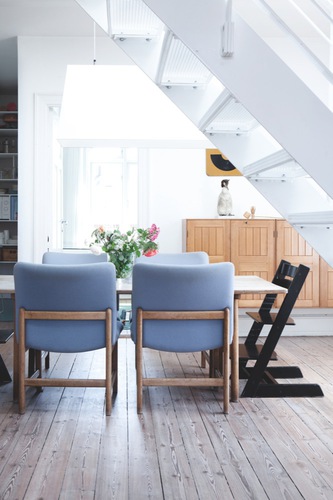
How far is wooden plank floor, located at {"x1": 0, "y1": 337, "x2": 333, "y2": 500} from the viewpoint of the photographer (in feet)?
7.02

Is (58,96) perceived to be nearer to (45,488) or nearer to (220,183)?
(220,183)

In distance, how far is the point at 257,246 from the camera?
5324mm

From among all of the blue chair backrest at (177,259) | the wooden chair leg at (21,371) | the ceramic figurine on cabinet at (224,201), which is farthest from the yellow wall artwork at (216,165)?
the wooden chair leg at (21,371)

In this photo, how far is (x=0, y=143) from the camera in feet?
24.5

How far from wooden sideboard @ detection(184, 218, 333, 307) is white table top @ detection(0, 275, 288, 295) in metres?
1.42

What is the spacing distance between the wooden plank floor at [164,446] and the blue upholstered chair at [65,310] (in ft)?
0.80

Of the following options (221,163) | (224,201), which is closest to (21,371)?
(224,201)

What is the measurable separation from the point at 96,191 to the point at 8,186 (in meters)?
1.95

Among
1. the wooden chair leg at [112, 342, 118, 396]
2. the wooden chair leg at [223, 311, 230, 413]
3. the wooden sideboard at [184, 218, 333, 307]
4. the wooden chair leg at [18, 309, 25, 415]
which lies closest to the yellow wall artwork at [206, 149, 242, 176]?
the wooden sideboard at [184, 218, 333, 307]

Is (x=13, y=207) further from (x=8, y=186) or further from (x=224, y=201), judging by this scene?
(x=224, y=201)

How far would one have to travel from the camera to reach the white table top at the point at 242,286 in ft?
10.6

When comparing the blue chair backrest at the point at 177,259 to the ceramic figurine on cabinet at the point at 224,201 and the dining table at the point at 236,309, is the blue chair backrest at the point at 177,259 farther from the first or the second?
the ceramic figurine on cabinet at the point at 224,201

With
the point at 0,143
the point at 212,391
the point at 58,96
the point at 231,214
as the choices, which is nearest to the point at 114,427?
the point at 212,391

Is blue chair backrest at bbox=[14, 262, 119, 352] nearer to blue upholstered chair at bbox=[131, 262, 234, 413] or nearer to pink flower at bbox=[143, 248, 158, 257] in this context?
blue upholstered chair at bbox=[131, 262, 234, 413]
